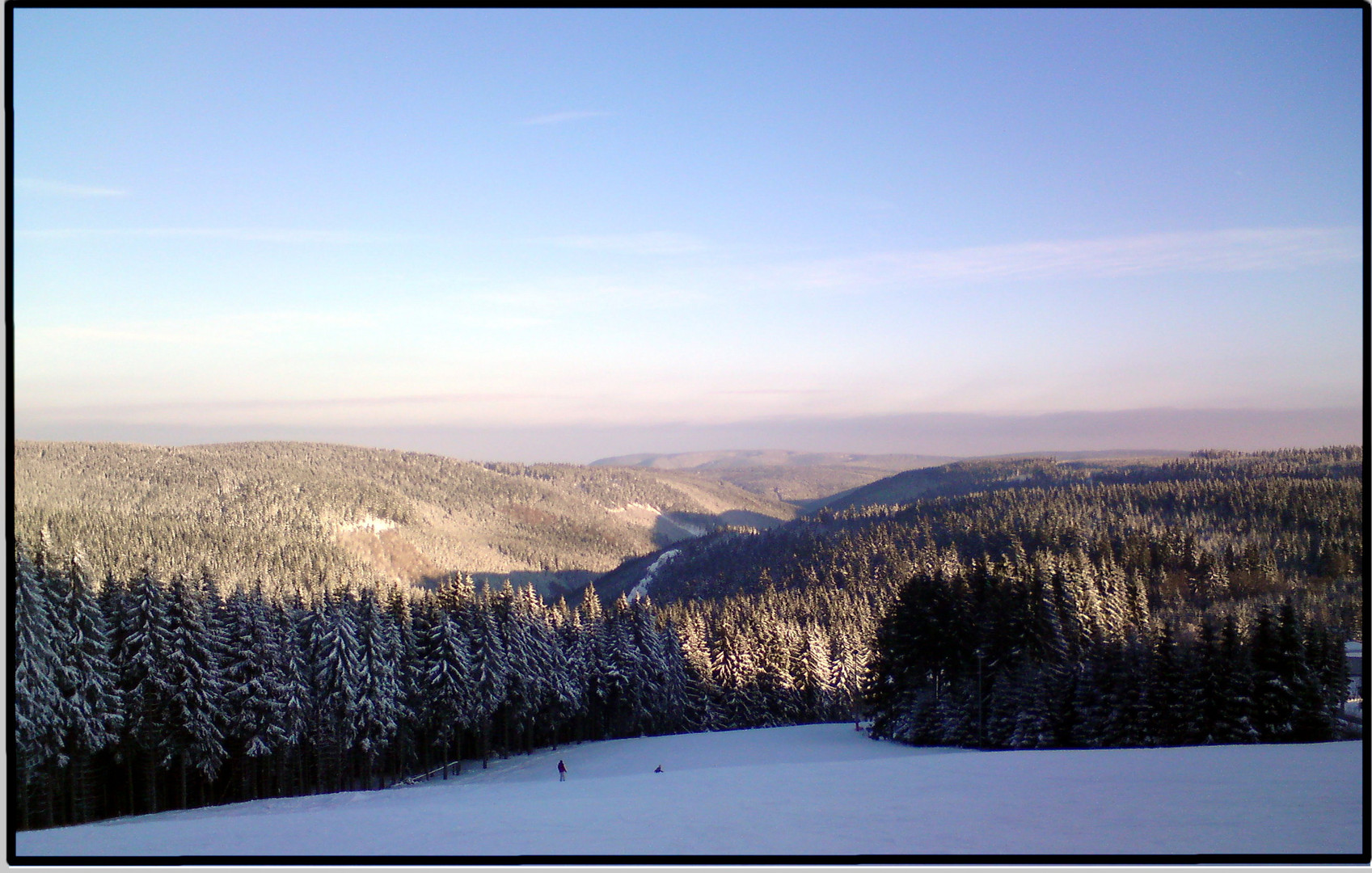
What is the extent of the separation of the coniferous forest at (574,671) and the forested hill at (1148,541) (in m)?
0.96

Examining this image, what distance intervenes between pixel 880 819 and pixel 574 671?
33947 mm

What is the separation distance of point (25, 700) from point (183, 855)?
9.10 metres

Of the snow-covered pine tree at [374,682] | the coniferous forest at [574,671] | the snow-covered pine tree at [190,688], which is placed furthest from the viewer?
the snow-covered pine tree at [374,682]

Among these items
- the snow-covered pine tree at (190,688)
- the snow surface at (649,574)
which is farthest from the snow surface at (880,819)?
the snow surface at (649,574)

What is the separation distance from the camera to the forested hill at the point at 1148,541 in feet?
151

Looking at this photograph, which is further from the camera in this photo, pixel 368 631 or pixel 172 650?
pixel 368 631

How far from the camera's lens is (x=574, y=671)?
44844mm

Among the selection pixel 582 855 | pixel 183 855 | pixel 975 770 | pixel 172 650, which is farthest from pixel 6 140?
pixel 975 770

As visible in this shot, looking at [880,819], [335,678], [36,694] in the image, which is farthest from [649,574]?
[880,819]

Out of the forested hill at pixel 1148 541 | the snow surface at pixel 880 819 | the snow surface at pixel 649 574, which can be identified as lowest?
the snow surface at pixel 649 574

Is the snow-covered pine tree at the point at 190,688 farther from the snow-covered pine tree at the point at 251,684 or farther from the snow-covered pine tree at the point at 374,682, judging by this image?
the snow-covered pine tree at the point at 374,682

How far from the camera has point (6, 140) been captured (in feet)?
39.2

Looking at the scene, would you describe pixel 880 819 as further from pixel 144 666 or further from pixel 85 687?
pixel 144 666

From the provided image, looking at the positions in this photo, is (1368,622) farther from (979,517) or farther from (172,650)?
(979,517)
